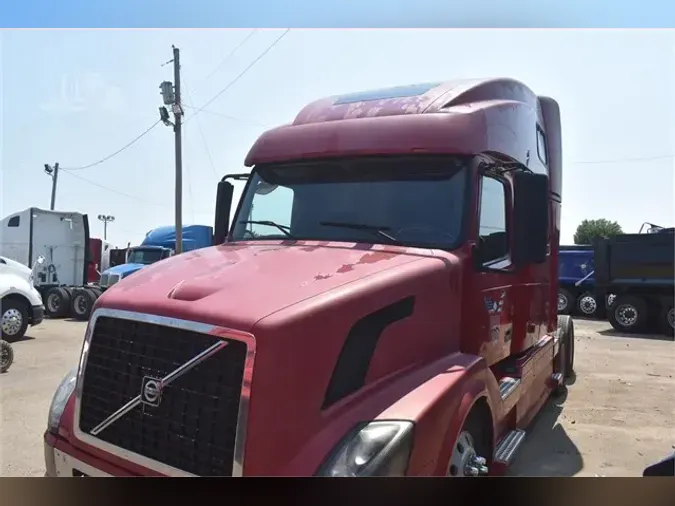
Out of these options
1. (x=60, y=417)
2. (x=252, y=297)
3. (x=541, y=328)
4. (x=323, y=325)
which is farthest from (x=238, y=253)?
(x=541, y=328)

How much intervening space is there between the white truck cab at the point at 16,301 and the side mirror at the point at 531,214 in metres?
9.05

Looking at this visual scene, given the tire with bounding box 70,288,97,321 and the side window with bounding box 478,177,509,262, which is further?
the tire with bounding box 70,288,97,321

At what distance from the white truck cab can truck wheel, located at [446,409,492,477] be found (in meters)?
9.02

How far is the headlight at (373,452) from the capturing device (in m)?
2.25

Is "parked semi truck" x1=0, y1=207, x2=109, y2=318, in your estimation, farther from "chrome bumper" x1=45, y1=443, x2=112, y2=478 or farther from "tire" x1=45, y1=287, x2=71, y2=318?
"chrome bumper" x1=45, y1=443, x2=112, y2=478

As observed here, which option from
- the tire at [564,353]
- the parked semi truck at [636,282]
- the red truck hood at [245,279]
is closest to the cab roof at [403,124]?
the red truck hood at [245,279]

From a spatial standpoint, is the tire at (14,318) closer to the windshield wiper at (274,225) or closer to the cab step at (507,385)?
the windshield wiper at (274,225)

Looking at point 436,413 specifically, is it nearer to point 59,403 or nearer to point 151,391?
point 151,391

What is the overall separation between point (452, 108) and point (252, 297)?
6.23ft

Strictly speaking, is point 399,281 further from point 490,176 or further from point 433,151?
point 490,176

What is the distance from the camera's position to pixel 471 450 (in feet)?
9.44

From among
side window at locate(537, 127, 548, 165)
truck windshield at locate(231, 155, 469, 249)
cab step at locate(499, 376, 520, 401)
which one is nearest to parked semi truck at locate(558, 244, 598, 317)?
side window at locate(537, 127, 548, 165)

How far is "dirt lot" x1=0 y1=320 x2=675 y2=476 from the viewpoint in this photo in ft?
12.9

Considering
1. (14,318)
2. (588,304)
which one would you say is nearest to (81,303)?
(14,318)
